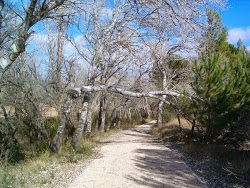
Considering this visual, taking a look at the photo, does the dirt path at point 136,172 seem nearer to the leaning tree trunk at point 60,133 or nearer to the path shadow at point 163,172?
the path shadow at point 163,172

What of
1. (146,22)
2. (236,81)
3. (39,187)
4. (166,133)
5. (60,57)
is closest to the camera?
(39,187)

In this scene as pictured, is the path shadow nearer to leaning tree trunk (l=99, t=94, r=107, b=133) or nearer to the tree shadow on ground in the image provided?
the tree shadow on ground

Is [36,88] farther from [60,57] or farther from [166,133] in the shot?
[166,133]

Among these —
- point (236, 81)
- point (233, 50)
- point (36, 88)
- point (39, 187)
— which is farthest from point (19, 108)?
point (233, 50)

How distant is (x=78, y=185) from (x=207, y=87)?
667 cm

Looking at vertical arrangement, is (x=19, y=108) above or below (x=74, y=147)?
above

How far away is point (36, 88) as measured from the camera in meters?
12.9

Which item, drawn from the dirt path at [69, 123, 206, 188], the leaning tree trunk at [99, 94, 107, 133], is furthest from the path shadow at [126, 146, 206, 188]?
the leaning tree trunk at [99, 94, 107, 133]

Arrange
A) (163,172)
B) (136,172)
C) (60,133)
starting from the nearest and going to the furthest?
(136,172) < (163,172) < (60,133)

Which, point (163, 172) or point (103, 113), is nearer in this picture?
point (163, 172)

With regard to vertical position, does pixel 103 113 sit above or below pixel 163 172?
above

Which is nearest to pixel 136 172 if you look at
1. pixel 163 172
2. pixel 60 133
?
pixel 163 172

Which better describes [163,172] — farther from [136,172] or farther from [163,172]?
[136,172]

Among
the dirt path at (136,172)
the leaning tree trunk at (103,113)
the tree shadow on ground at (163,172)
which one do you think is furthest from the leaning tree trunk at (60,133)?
the leaning tree trunk at (103,113)
